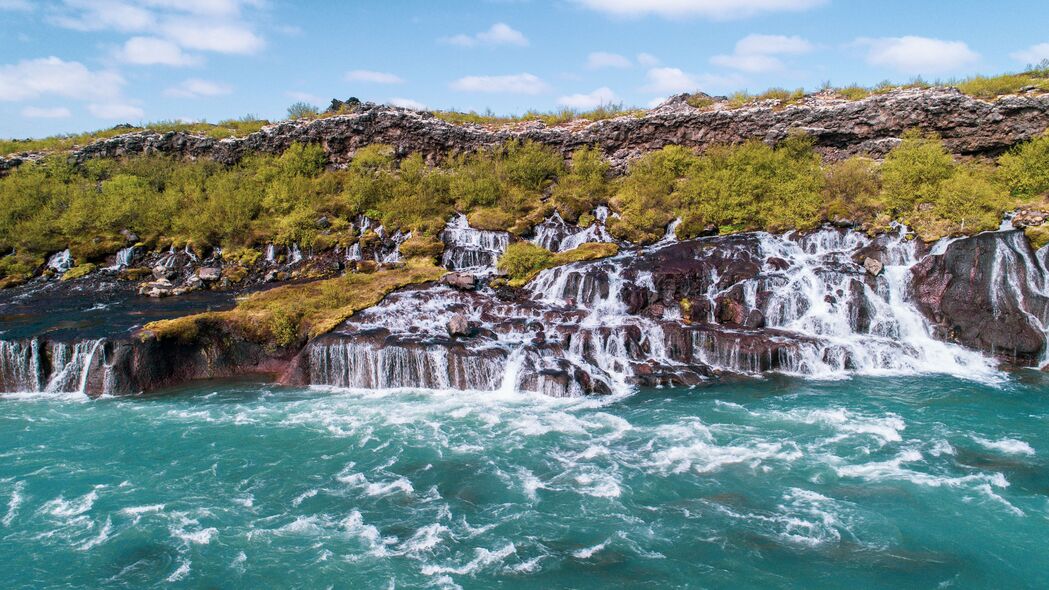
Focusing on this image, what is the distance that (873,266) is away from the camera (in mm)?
28516

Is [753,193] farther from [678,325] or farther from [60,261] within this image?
[60,261]

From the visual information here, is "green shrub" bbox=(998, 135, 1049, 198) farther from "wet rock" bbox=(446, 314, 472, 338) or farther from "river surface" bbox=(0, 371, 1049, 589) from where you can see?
"wet rock" bbox=(446, 314, 472, 338)

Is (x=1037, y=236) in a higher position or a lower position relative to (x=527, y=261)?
higher

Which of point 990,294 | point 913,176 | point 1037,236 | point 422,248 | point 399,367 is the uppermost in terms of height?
point 913,176

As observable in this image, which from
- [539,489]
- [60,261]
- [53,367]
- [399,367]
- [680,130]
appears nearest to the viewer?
[539,489]

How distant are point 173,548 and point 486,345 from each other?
13.9 m

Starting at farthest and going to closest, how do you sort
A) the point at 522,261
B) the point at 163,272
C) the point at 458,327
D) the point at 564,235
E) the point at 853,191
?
the point at 564,235 → the point at 163,272 → the point at 853,191 → the point at 522,261 → the point at 458,327

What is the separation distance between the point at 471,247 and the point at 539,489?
24.7m

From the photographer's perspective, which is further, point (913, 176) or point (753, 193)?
point (753, 193)

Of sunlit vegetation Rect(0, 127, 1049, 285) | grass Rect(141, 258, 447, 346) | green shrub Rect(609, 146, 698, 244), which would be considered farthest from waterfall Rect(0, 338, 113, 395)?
green shrub Rect(609, 146, 698, 244)

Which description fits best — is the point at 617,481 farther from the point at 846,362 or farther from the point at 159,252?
A: the point at 159,252

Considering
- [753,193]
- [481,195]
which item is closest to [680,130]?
[753,193]

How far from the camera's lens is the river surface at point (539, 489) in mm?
12609

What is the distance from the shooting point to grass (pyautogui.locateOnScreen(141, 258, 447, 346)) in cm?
2548
